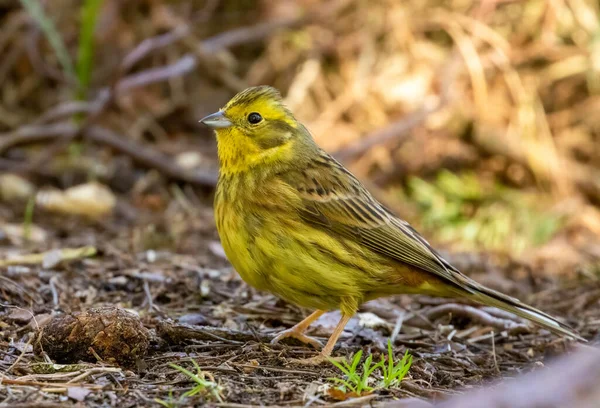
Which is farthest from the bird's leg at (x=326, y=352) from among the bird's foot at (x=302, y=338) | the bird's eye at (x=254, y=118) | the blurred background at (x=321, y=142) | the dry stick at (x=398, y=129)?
the dry stick at (x=398, y=129)

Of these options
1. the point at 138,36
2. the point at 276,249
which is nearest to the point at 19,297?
the point at 276,249

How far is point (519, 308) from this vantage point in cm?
404

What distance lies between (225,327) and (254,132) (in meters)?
1.05

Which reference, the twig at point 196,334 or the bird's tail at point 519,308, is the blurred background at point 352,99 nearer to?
the bird's tail at point 519,308

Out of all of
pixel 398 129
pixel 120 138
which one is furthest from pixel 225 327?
pixel 398 129

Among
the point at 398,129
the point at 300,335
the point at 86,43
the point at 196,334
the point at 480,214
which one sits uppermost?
the point at 398,129

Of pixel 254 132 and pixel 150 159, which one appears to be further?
pixel 150 159

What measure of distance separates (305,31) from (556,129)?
2913 mm

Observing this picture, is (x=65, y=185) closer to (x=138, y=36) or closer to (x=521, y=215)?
(x=138, y=36)

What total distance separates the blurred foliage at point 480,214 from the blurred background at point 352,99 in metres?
→ 0.02

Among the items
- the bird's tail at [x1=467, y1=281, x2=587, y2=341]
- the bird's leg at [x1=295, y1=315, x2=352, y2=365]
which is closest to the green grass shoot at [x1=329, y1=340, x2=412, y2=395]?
the bird's leg at [x1=295, y1=315, x2=352, y2=365]

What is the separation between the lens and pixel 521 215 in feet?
24.7

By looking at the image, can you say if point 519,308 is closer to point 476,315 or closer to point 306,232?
point 476,315

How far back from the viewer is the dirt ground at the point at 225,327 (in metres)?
3.18
